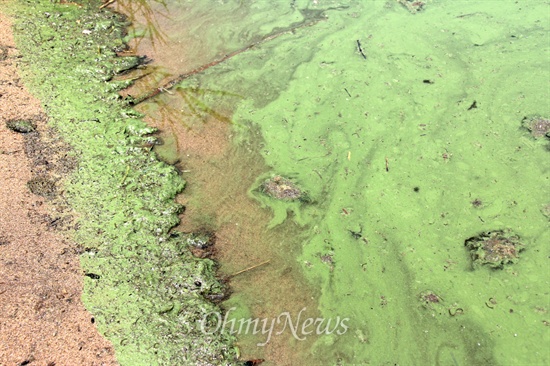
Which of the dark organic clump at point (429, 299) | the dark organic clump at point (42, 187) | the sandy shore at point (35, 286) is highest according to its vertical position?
the dark organic clump at point (42, 187)

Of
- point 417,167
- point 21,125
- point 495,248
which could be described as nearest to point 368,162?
point 417,167

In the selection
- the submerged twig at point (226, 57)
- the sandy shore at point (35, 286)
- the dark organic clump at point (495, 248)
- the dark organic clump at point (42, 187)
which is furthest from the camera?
the submerged twig at point (226, 57)

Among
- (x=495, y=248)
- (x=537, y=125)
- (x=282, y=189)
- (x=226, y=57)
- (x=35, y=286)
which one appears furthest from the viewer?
(x=226, y=57)

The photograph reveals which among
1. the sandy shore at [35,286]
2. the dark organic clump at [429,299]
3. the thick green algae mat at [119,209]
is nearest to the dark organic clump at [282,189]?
the thick green algae mat at [119,209]

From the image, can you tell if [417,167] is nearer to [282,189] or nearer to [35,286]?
[282,189]

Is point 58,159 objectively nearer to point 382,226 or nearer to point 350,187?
point 350,187

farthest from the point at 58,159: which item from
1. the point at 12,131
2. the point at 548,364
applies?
the point at 548,364

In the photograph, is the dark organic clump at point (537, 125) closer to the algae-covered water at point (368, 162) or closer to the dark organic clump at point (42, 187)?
→ the algae-covered water at point (368, 162)
